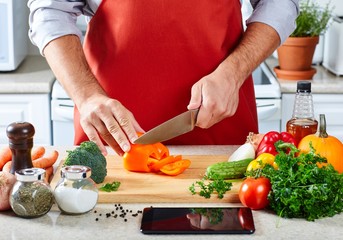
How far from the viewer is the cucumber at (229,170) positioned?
1917 mm

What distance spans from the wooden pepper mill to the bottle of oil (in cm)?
71

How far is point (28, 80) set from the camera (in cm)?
339

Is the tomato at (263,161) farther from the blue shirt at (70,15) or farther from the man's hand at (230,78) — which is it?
the blue shirt at (70,15)

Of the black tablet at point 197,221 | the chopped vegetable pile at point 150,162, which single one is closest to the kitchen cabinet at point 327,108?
the chopped vegetable pile at point 150,162

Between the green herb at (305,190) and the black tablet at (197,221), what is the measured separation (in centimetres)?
8

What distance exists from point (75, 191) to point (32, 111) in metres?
1.71

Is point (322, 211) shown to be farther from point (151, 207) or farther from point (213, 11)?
point (213, 11)

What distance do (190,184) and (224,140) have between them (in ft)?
1.73

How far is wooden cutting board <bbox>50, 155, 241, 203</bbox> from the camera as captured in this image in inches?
71.8

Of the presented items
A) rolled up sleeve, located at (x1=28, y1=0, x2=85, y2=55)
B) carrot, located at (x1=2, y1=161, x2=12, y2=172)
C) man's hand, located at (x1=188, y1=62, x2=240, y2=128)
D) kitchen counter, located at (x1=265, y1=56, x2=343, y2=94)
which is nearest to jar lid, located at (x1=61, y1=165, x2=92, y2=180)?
carrot, located at (x1=2, y1=161, x2=12, y2=172)

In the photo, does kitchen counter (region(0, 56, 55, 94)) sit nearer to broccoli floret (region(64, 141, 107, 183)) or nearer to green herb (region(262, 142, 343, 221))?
broccoli floret (region(64, 141, 107, 183))

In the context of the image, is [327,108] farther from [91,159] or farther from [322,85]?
[91,159]

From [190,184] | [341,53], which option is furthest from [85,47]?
[341,53]

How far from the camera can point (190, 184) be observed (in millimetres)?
1899
